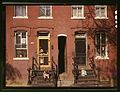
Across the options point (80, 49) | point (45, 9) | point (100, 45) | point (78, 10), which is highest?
point (78, 10)

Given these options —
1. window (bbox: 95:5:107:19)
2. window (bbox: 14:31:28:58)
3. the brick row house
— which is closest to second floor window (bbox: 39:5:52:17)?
the brick row house

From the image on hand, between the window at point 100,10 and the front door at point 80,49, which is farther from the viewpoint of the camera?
the front door at point 80,49

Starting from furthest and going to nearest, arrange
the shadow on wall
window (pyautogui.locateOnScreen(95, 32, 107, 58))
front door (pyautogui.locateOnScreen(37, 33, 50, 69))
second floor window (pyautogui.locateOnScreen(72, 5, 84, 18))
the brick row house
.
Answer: front door (pyautogui.locateOnScreen(37, 33, 50, 69))
window (pyautogui.locateOnScreen(95, 32, 107, 58))
the brick row house
second floor window (pyautogui.locateOnScreen(72, 5, 84, 18))
the shadow on wall

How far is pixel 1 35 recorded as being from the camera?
210 centimetres

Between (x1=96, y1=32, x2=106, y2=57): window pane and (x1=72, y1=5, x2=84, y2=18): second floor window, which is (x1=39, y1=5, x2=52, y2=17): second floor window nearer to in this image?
(x1=72, y1=5, x2=84, y2=18): second floor window

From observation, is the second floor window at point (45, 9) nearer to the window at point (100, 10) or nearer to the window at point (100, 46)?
the window at point (100, 10)

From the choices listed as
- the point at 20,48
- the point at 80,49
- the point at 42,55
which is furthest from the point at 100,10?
the point at 80,49

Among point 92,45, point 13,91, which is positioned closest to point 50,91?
point 13,91

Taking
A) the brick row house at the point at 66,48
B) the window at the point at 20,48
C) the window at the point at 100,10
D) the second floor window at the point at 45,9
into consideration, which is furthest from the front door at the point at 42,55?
the window at the point at 100,10

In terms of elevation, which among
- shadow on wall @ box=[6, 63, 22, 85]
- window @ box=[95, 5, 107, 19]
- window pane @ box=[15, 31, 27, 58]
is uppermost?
window @ box=[95, 5, 107, 19]

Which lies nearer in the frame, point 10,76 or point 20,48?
point 10,76

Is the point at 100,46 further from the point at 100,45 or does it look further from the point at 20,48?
the point at 20,48

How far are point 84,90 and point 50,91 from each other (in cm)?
24

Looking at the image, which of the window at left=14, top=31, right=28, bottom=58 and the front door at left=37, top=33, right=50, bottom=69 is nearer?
the window at left=14, top=31, right=28, bottom=58
